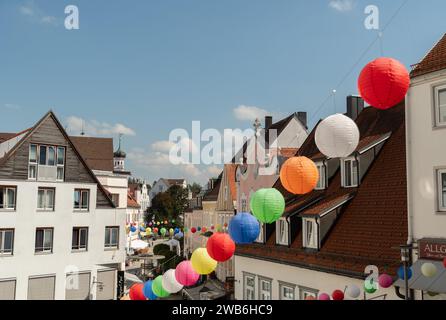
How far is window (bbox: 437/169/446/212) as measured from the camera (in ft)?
38.3

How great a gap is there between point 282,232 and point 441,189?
23.7ft

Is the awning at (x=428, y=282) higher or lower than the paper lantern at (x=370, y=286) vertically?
higher

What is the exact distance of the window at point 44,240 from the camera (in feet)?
81.8

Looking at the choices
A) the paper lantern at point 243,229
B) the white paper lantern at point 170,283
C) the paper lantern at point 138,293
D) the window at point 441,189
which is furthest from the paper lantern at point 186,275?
the window at point 441,189

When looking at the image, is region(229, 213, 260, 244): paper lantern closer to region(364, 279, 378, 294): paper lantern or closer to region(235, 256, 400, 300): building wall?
region(364, 279, 378, 294): paper lantern

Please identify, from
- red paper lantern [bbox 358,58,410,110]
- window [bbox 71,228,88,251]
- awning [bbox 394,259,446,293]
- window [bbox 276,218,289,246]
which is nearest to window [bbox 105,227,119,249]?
window [bbox 71,228,88,251]

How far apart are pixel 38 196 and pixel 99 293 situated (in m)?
7.29

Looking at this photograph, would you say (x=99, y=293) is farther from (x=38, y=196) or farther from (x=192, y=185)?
(x=192, y=185)

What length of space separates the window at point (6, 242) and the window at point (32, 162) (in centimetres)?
347

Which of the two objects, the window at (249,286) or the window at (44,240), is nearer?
the window at (249,286)

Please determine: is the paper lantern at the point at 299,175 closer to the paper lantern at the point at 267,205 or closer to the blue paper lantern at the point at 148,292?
the paper lantern at the point at 267,205

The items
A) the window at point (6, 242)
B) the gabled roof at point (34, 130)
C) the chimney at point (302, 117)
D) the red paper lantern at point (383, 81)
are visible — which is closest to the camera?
the red paper lantern at point (383, 81)

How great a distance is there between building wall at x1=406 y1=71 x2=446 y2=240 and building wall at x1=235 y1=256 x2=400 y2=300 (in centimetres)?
221
